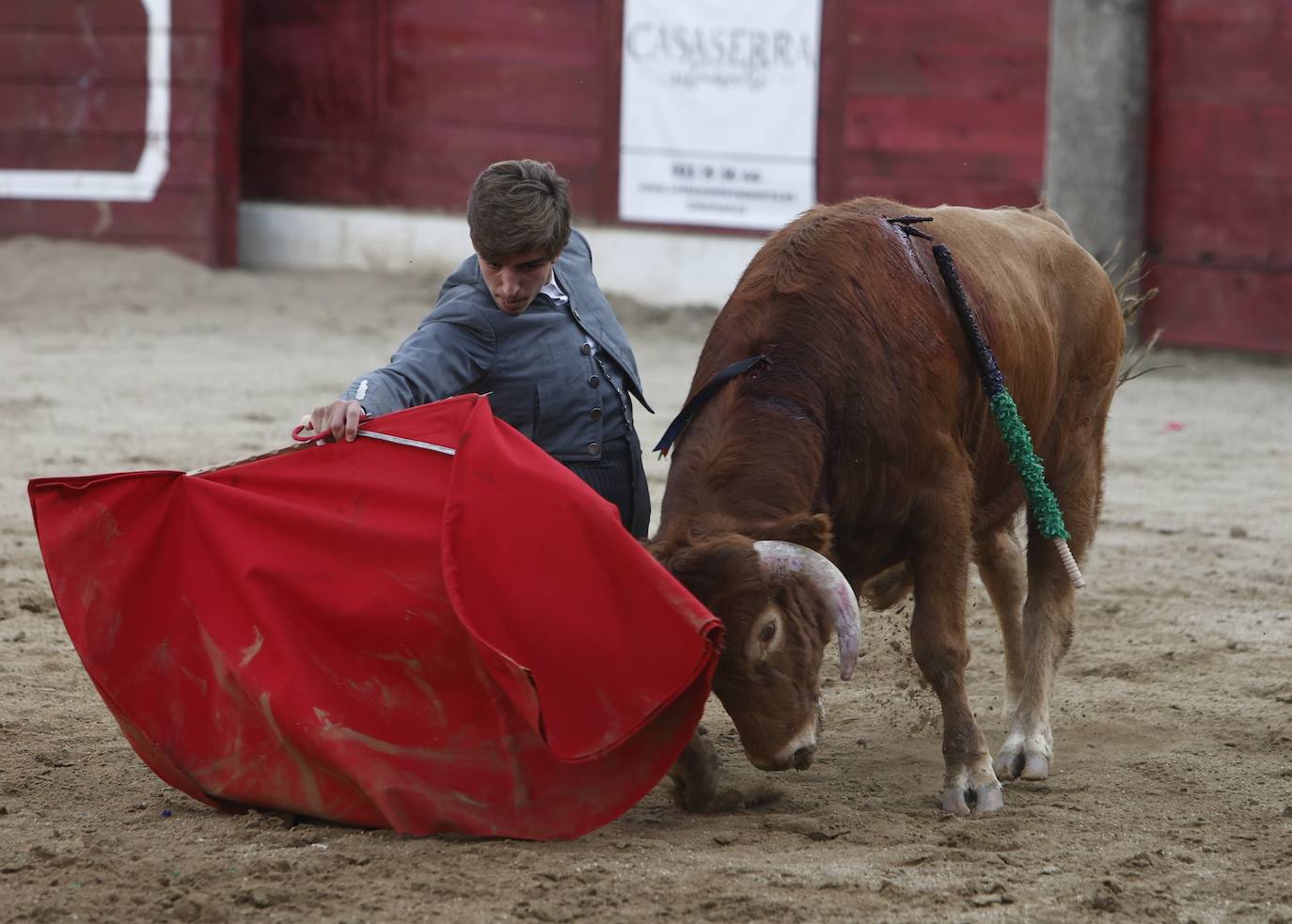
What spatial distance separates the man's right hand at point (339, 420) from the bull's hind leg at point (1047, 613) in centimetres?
153

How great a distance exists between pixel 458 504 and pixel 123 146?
8709 mm

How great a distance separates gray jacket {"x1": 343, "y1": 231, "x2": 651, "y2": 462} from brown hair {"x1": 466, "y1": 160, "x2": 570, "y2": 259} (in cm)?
20

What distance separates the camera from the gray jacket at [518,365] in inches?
129

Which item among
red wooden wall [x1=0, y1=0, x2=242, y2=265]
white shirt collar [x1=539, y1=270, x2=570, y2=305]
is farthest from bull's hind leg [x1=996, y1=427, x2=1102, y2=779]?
red wooden wall [x1=0, y1=0, x2=242, y2=265]

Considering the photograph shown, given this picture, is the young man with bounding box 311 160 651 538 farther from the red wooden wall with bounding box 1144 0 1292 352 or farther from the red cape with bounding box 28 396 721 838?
the red wooden wall with bounding box 1144 0 1292 352

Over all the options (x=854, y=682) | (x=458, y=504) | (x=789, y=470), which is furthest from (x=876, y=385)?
(x=854, y=682)

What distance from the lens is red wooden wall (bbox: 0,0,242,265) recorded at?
35.4 ft

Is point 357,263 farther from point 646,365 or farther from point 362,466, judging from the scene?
point 362,466

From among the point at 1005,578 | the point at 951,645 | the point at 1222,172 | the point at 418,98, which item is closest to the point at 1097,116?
the point at 1222,172

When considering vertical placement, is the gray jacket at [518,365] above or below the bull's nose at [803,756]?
above

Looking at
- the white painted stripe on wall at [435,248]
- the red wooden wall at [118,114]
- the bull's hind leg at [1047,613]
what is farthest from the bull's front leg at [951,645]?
the red wooden wall at [118,114]

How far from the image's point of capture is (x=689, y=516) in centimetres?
310

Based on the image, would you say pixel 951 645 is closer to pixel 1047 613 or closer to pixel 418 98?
pixel 1047 613

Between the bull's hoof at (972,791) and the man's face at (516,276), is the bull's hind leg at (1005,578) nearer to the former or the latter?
the bull's hoof at (972,791)
